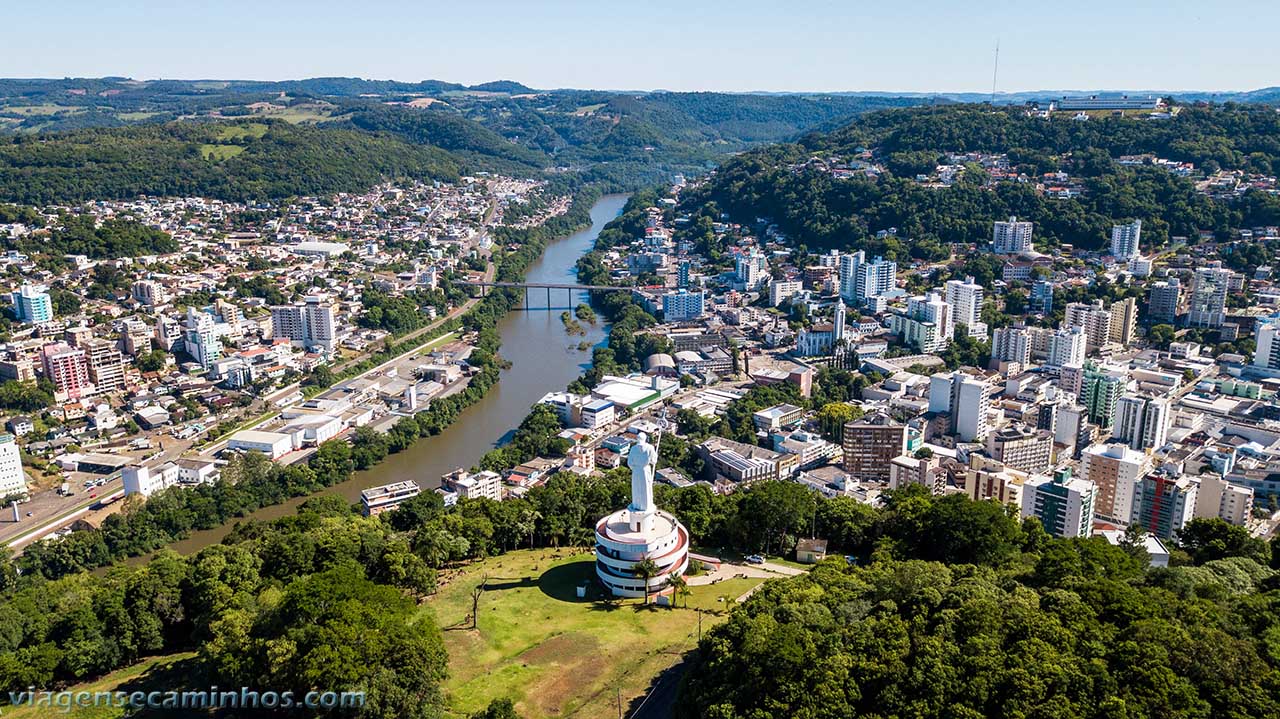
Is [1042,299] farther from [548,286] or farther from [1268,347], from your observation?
[548,286]

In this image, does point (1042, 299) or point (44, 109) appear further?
point (44, 109)

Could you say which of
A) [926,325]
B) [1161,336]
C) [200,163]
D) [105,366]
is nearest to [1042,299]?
[1161,336]

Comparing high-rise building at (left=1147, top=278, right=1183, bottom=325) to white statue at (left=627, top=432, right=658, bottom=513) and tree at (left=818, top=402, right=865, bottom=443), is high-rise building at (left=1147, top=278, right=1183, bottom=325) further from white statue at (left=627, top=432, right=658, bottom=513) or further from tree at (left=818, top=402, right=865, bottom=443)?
white statue at (left=627, top=432, right=658, bottom=513)

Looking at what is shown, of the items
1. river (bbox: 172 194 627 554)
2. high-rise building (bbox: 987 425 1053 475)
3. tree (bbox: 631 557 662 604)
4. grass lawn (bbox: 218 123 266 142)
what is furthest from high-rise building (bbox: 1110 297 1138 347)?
grass lawn (bbox: 218 123 266 142)

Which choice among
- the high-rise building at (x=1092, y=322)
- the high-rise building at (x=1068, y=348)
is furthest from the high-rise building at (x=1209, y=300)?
the high-rise building at (x=1068, y=348)

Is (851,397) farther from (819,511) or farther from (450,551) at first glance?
(450,551)
